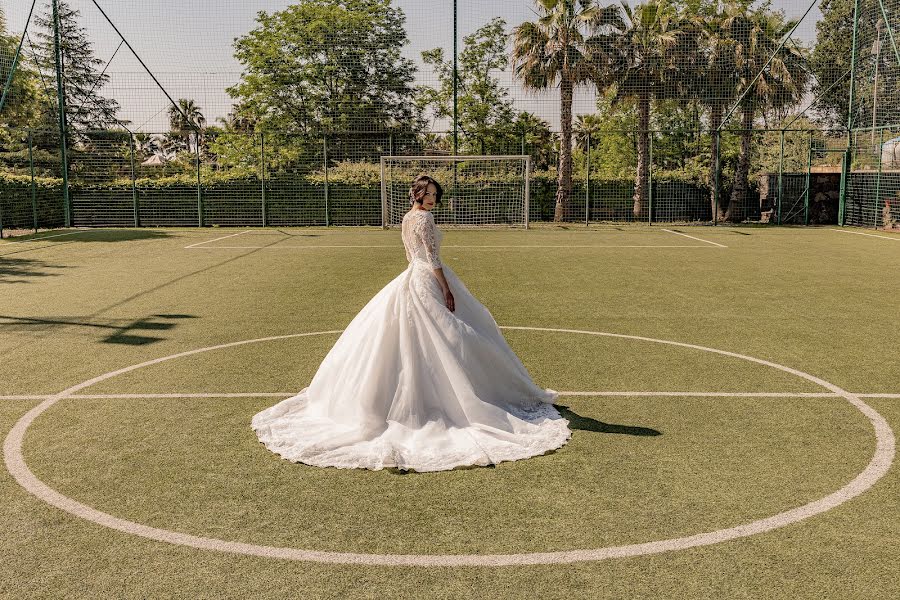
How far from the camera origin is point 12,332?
367 inches

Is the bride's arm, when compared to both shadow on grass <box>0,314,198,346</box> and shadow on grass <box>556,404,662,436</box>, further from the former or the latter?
shadow on grass <box>0,314,198,346</box>

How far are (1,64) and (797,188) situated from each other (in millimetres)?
27129

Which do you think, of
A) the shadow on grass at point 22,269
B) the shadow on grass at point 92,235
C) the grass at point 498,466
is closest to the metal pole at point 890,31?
the grass at point 498,466

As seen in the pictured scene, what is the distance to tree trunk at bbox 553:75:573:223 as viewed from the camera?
2958 centimetres

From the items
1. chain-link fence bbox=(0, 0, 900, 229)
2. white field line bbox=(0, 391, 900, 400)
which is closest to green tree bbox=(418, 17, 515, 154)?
chain-link fence bbox=(0, 0, 900, 229)

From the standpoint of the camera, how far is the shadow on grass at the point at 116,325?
354 inches

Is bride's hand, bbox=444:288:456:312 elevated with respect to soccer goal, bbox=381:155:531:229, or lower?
lower

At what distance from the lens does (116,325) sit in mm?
9773

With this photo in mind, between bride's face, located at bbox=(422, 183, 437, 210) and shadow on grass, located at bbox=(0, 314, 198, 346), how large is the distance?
430cm

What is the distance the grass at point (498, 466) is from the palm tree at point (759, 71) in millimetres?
22011

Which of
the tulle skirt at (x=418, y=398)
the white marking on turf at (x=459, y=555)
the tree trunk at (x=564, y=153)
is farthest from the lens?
the tree trunk at (x=564, y=153)

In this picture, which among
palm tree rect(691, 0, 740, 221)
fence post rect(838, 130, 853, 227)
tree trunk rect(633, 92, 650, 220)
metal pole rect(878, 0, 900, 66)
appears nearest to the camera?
metal pole rect(878, 0, 900, 66)

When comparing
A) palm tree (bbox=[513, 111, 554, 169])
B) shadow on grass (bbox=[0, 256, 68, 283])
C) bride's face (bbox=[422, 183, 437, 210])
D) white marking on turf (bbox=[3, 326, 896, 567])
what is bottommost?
white marking on turf (bbox=[3, 326, 896, 567])

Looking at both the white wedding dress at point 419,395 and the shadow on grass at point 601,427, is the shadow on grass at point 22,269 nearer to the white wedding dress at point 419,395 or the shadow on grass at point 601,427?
the white wedding dress at point 419,395
